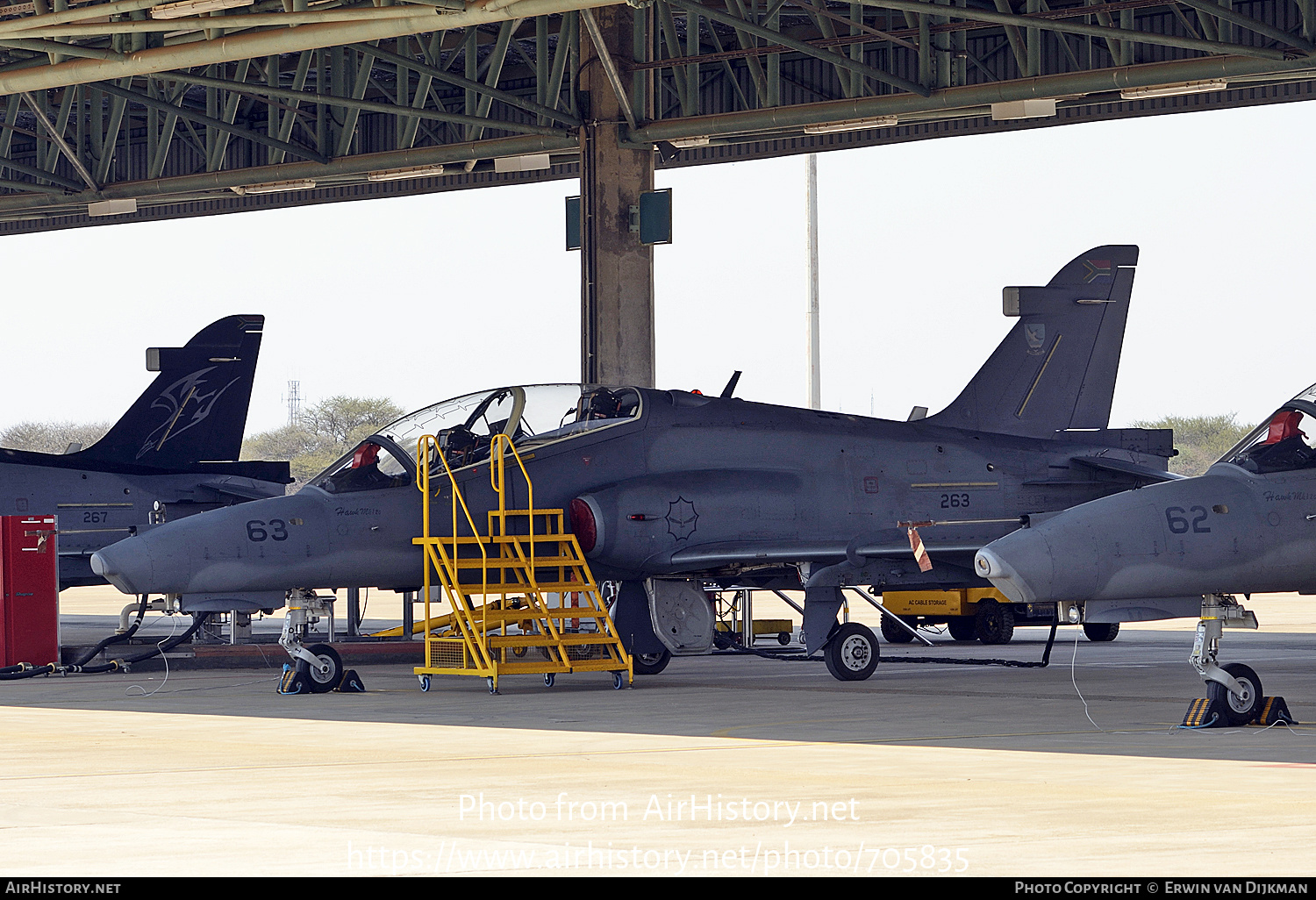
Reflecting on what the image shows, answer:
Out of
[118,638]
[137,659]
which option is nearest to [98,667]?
[137,659]

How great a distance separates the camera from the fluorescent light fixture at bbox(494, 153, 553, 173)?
2628 cm

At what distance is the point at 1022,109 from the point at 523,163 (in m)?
7.77

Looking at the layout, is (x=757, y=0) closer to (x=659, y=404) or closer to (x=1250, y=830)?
(x=659, y=404)

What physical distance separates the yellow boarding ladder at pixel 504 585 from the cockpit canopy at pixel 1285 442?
20.0 ft

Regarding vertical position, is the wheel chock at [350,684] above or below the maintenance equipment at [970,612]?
below

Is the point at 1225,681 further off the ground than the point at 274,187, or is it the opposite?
the point at 274,187

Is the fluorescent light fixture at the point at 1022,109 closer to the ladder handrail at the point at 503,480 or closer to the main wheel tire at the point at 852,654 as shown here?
the main wheel tire at the point at 852,654

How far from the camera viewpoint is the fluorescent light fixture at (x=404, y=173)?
88.9 ft

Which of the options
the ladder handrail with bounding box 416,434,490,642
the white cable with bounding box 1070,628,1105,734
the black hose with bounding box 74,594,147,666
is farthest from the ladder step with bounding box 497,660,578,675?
the white cable with bounding box 1070,628,1105,734

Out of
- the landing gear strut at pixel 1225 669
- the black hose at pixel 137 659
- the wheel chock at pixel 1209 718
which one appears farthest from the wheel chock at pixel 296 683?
the landing gear strut at pixel 1225 669

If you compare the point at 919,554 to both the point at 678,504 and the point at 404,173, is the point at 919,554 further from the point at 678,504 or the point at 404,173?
the point at 404,173

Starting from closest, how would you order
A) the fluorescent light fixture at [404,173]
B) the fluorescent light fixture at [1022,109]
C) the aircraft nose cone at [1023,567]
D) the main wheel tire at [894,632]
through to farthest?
the aircraft nose cone at [1023,567]
the fluorescent light fixture at [1022,109]
the main wheel tire at [894,632]
the fluorescent light fixture at [404,173]

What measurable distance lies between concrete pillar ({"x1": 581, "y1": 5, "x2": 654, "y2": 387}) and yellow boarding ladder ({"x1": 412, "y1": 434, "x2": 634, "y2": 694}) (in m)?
7.49

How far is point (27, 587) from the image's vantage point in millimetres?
18594
